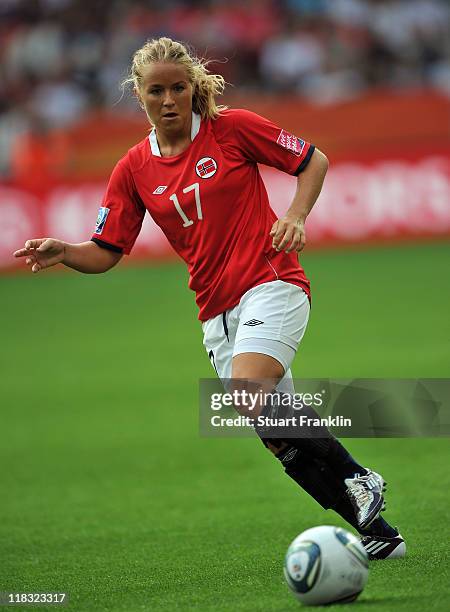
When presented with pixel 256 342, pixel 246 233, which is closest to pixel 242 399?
pixel 256 342

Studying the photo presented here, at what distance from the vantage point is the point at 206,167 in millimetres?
5816

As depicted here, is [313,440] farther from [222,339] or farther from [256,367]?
[222,339]

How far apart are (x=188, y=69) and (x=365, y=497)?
2.29m

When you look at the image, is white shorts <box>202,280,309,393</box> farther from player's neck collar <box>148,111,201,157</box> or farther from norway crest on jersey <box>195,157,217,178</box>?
player's neck collar <box>148,111,201,157</box>

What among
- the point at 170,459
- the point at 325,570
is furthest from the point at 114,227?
the point at 170,459

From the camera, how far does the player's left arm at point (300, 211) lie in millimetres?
5488

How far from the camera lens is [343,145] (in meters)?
20.3

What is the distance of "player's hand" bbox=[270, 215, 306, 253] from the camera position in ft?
18.0

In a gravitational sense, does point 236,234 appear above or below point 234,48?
below

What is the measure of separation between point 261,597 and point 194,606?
30 centimetres

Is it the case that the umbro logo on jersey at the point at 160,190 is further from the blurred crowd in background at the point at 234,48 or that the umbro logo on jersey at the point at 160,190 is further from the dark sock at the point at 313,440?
the blurred crowd in background at the point at 234,48

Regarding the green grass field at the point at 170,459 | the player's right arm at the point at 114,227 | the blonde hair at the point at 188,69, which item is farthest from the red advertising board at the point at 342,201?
the blonde hair at the point at 188,69

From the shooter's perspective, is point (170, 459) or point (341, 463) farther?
point (170, 459)

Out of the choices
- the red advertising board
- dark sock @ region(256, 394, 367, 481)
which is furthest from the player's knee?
the red advertising board
